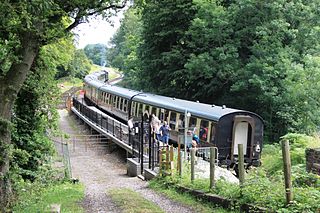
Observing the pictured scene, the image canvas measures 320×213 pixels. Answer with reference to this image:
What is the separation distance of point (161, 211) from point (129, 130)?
39.8 ft

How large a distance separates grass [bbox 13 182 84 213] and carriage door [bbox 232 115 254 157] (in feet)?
26.6

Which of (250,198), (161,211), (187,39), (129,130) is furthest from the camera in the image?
(187,39)

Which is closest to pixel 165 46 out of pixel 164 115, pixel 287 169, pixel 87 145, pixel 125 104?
pixel 125 104

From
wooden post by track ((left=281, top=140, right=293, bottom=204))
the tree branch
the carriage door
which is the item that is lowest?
the carriage door

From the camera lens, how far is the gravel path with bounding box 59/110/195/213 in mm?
11133

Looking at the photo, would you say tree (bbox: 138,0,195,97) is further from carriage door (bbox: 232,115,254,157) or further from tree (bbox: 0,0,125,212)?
tree (bbox: 0,0,125,212)

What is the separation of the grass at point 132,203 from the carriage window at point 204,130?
684 cm

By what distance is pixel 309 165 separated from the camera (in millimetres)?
11172

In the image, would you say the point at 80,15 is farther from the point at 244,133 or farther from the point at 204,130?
the point at 244,133

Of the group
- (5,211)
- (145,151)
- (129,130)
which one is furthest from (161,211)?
(129,130)

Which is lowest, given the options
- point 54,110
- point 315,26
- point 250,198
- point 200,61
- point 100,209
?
point 100,209

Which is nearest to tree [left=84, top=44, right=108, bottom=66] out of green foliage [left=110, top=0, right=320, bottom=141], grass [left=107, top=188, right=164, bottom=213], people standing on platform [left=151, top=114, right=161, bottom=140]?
green foliage [left=110, top=0, right=320, bottom=141]

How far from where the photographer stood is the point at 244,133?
1964 cm

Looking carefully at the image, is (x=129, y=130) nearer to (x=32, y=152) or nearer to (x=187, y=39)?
(x=32, y=152)
